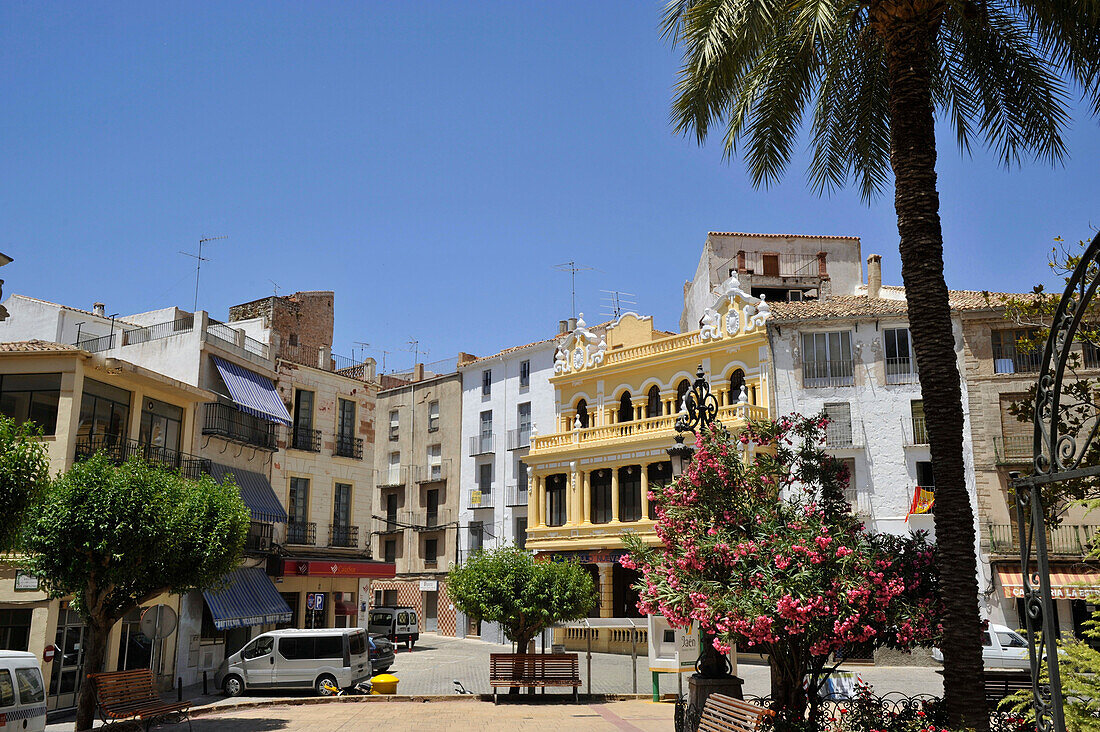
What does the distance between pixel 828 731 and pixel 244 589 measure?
69.3 feet

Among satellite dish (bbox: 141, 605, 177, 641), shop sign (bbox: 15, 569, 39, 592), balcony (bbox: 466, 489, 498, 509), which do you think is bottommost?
satellite dish (bbox: 141, 605, 177, 641)

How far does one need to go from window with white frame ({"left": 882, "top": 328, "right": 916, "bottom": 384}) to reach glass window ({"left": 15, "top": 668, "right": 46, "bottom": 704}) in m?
28.9

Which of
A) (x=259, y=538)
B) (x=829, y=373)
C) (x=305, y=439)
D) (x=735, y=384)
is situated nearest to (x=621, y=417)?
(x=735, y=384)

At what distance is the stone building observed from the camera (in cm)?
5019

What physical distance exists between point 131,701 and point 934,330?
15159 mm

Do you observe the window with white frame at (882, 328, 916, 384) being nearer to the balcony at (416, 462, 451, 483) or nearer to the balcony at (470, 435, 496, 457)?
the balcony at (470, 435, 496, 457)

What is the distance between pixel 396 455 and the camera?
54.6m

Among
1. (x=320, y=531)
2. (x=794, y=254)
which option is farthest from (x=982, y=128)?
(x=794, y=254)

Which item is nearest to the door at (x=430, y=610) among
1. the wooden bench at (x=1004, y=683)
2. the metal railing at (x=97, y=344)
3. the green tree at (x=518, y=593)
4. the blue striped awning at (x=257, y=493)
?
the blue striped awning at (x=257, y=493)

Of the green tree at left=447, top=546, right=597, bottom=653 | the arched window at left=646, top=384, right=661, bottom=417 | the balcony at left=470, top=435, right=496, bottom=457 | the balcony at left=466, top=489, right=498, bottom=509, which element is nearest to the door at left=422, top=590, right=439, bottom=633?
the balcony at left=466, top=489, right=498, bottom=509

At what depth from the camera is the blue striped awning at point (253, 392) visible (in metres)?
29.5

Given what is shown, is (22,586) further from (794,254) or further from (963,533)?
(794,254)

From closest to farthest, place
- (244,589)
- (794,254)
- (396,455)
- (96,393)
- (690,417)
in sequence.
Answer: (690,417) < (96,393) < (244,589) < (794,254) < (396,455)

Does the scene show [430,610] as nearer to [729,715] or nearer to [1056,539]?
[1056,539]
